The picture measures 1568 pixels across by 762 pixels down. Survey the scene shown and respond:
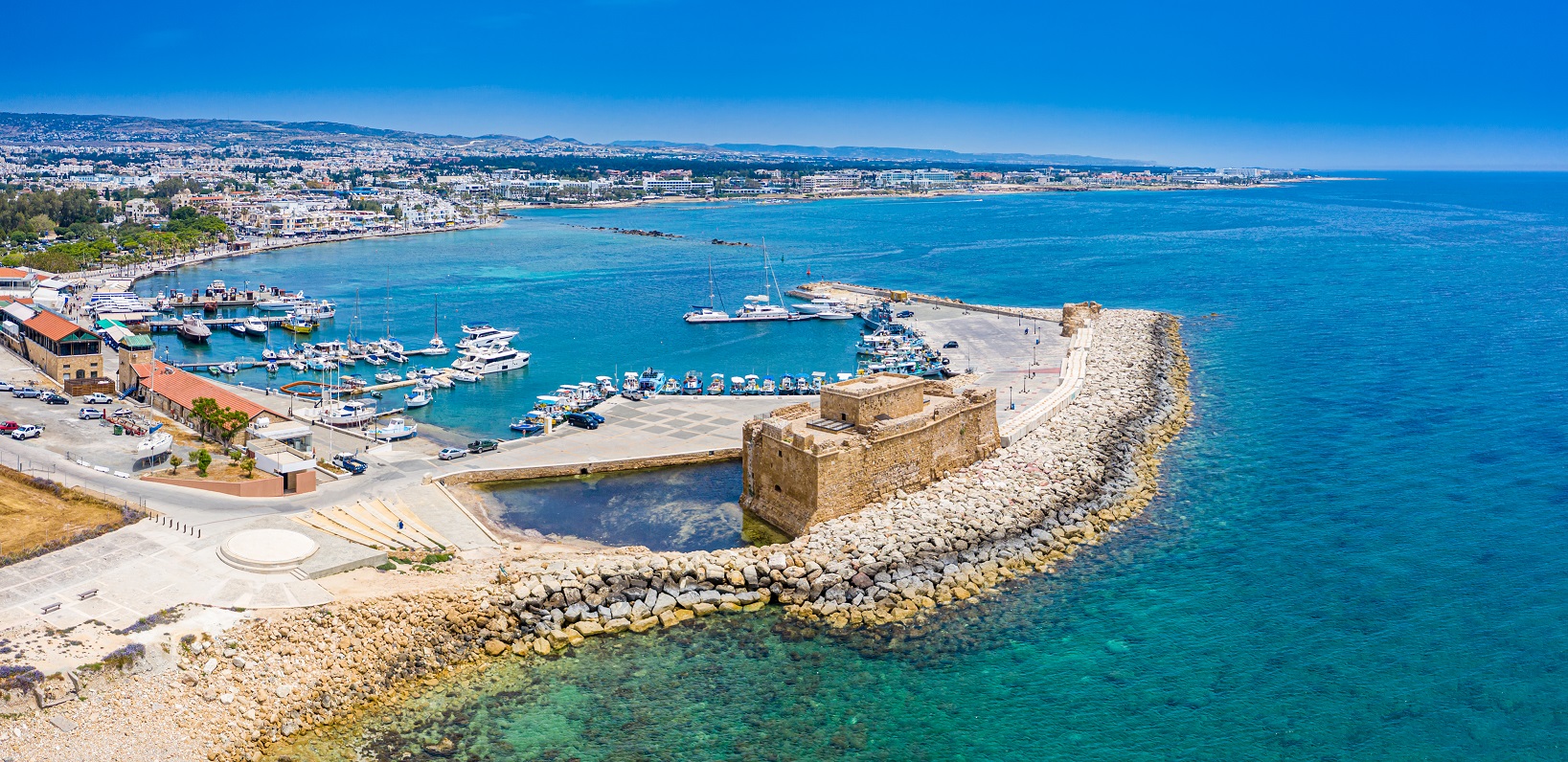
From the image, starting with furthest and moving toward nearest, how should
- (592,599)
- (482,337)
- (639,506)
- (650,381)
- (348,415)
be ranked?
(482,337), (650,381), (348,415), (639,506), (592,599)

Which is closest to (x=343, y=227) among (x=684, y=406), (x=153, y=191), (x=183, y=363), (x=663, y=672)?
(x=153, y=191)

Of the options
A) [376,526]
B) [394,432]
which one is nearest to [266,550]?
A: [376,526]

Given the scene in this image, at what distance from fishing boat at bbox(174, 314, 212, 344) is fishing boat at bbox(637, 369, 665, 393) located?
1428 inches

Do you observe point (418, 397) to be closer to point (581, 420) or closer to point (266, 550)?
point (581, 420)

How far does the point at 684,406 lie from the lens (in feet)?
168

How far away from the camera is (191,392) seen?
45.2 meters

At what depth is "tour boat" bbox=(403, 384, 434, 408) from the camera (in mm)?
56062

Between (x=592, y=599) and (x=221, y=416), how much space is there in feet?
64.2

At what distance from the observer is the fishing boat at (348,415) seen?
159 ft

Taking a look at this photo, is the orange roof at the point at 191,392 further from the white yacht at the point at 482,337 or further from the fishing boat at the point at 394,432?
the white yacht at the point at 482,337

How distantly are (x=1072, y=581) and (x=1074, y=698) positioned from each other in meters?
6.40

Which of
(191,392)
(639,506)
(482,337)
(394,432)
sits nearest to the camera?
(639,506)

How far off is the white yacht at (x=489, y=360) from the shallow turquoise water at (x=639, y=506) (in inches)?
1035

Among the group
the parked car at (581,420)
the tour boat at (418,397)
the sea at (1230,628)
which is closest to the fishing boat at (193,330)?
the sea at (1230,628)
